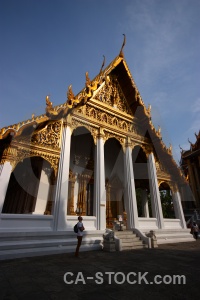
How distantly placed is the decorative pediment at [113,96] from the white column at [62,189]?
3534 mm

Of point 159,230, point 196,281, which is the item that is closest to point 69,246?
point 196,281

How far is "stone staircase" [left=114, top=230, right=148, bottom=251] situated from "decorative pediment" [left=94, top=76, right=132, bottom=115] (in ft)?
21.1

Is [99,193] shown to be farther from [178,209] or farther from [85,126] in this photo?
[178,209]

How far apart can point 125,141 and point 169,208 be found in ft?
85.1

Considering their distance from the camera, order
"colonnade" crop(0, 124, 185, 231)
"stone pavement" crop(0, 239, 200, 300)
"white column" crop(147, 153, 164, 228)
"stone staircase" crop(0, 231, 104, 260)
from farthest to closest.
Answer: "white column" crop(147, 153, 164, 228) < "colonnade" crop(0, 124, 185, 231) < "stone staircase" crop(0, 231, 104, 260) < "stone pavement" crop(0, 239, 200, 300)

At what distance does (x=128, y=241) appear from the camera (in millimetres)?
6449

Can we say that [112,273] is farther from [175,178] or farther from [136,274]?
[175,178]

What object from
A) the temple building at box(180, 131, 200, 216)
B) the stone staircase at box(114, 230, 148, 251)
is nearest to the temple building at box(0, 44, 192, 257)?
the stone staircase at box(114, 230, 148, 251)

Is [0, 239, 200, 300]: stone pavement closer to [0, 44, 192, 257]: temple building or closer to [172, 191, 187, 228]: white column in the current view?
[0, 44, 192, 257]: temple building

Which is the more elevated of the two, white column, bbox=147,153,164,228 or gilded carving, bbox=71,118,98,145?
gilded carving, bbox=71,118,98,145

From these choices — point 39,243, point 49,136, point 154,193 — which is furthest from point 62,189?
point 154,193

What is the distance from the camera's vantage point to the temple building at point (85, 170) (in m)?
5.33

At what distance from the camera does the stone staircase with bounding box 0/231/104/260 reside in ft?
15.0

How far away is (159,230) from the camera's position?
26.9ft
